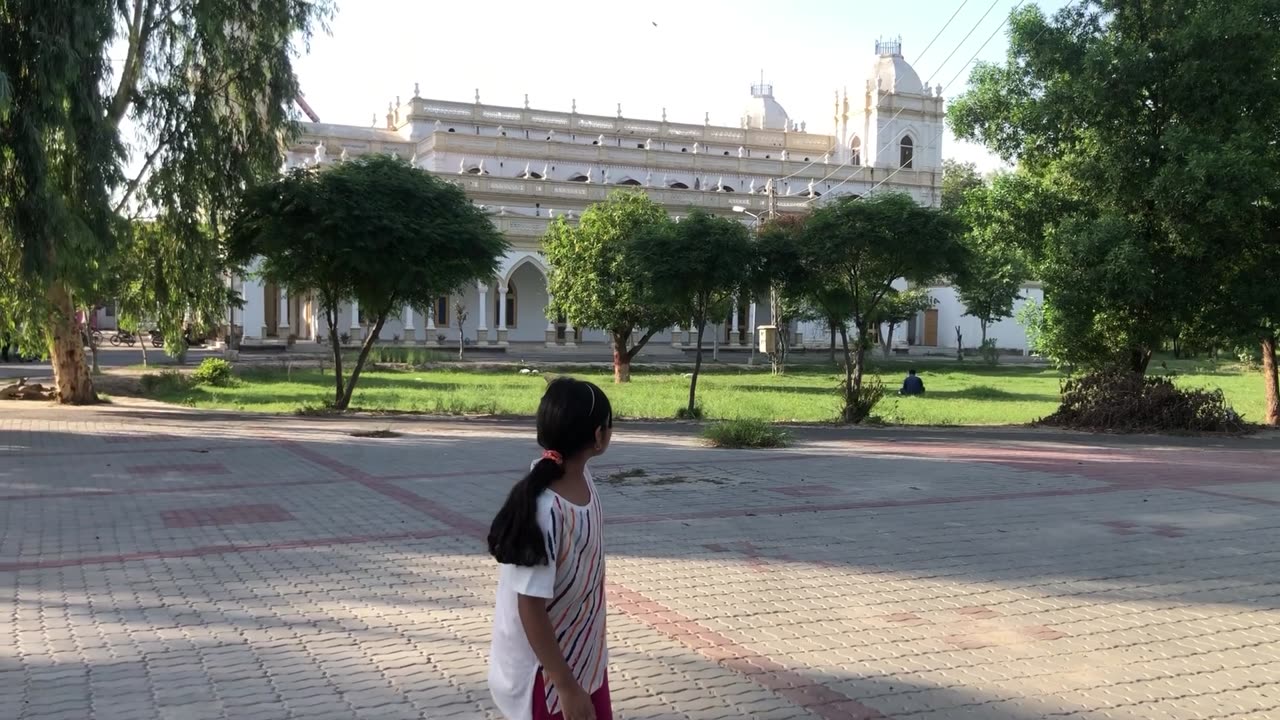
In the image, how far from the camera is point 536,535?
243 cm

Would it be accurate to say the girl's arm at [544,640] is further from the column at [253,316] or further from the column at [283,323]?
the column at [283,323]

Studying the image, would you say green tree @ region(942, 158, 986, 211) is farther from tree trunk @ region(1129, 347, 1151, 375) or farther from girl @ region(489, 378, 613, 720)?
girl @ region(489, 378, 613, 720)

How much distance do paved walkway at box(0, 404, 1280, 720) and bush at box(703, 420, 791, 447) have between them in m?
2.21

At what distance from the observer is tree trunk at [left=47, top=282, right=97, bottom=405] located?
18.8 meters

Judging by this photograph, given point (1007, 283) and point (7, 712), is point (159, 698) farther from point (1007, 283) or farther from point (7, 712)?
point (1007, 283)

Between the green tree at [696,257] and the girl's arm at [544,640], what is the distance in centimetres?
1542

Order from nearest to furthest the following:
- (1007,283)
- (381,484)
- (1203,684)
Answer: (1203,684) < (381,484) < (1007,283)

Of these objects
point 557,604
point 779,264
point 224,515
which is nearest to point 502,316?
point 779,264

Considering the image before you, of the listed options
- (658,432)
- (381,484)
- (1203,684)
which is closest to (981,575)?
(1203,684)

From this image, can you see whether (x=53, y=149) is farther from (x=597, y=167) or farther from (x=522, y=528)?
(x=597, y=167)

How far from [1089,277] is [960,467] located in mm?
5714

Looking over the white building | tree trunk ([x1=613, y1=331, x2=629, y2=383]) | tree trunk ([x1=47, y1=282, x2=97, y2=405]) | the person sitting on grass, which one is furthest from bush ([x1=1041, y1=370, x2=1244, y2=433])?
the white building

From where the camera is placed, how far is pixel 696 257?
18047mm

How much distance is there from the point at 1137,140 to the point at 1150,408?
15.0 ft
